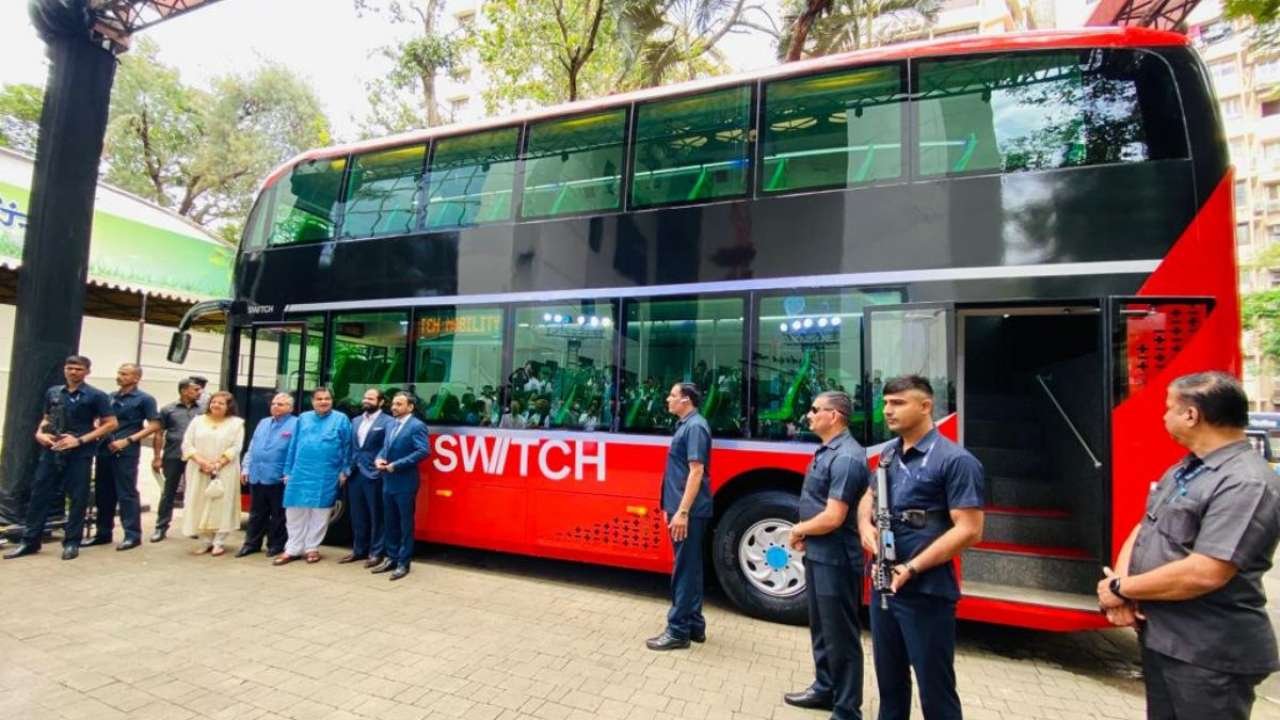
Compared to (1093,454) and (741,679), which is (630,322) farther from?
(1093,454)

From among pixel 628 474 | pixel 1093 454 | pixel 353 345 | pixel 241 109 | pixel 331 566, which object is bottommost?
pixel 331 566

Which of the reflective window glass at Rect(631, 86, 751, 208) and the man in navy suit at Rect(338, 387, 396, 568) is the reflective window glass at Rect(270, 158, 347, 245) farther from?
the reflective window glass at Rect(631, 86, 751, 208)

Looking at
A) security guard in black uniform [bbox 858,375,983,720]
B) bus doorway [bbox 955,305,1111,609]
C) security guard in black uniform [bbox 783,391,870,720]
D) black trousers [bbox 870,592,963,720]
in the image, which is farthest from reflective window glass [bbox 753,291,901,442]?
black trousers [bbox 870,592,963,720]

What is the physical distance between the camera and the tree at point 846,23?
33.4 feet

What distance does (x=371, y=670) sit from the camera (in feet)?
11.6

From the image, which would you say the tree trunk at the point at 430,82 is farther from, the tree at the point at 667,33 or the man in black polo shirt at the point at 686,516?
the man in black polo shirt at the point at 686,516

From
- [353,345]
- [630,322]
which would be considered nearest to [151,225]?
[353,345]

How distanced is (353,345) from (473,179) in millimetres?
2152

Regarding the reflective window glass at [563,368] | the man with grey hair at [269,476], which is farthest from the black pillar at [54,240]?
the reflective window glass at [563,368]

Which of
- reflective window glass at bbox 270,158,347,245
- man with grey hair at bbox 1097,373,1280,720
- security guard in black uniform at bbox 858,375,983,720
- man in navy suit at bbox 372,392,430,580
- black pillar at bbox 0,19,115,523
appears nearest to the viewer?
man with grey hair at bbox 1097,373,1280,720

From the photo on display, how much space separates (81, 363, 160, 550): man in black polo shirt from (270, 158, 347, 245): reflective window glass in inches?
80.9

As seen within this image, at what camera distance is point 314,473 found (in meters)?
5.82

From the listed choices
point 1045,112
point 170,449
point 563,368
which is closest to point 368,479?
point 563,368

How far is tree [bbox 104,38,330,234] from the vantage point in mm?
20562
